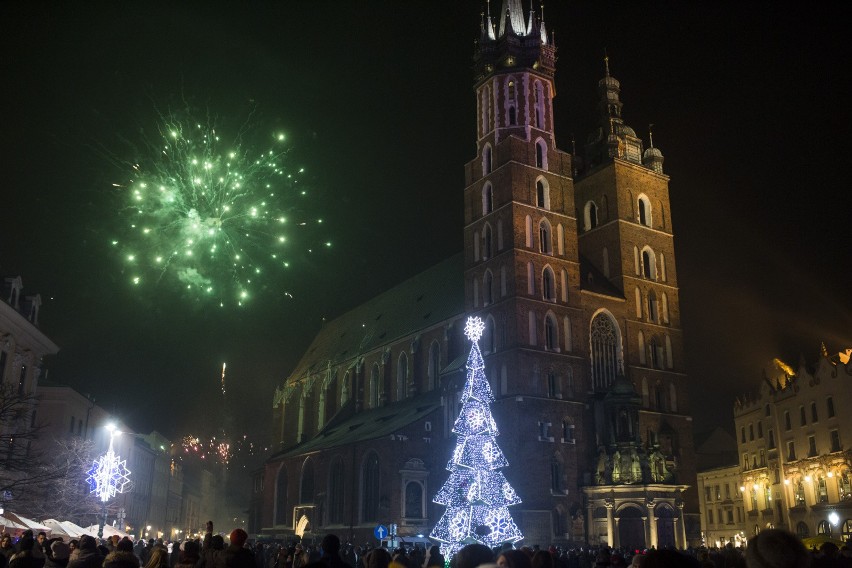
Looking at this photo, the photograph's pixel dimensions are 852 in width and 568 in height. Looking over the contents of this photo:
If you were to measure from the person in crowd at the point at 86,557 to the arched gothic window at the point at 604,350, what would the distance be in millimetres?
39416

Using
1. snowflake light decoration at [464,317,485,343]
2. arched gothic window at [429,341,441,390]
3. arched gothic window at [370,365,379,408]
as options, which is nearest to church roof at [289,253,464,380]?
arched gothic window at [429,341,441,390]

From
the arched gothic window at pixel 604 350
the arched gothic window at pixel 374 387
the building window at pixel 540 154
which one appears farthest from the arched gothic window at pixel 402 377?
the building window at pixel 540 154

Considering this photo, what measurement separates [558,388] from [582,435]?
2.84m

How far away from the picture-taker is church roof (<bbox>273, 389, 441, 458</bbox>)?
4700cm

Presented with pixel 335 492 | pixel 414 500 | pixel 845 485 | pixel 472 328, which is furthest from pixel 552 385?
pixel 845 485

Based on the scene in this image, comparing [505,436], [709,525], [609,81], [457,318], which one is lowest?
[709,525]

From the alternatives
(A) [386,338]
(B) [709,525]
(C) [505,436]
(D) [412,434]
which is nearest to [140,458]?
(A) [386,338]

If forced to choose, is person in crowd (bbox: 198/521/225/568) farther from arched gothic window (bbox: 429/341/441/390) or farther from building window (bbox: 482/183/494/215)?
arched gothic window (bbox: 429/341/441/390)

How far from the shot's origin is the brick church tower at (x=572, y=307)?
40.9 metres

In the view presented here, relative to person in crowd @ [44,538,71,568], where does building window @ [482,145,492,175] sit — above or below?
above

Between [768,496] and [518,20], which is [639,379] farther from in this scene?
[518,20]

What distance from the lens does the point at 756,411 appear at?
188ft

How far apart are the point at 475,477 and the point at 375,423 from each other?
2081 cm

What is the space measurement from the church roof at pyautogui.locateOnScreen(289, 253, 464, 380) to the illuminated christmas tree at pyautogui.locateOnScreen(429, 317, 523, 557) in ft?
61.7
